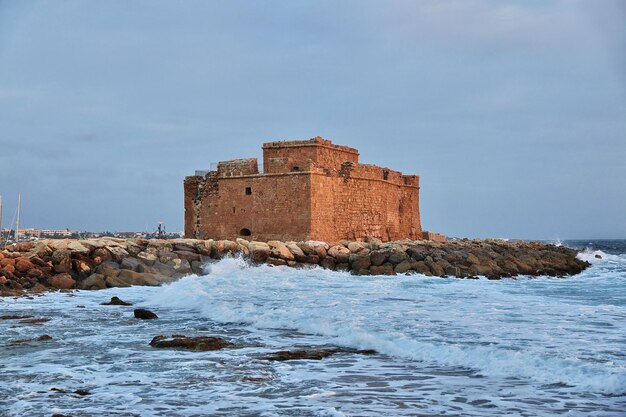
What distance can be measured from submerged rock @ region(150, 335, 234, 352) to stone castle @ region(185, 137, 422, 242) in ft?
41.9

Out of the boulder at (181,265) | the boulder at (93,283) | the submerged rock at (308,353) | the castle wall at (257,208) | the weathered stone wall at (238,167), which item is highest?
the weathered stone wall at (238,167)

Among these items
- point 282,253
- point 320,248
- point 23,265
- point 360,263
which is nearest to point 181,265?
point 282,253

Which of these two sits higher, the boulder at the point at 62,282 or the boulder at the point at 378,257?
the boulder at the point at 378,257

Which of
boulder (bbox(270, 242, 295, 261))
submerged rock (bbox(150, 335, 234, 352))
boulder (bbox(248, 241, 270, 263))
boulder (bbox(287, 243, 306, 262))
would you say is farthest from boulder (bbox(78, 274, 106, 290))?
submerged rock (bbox(150, 335, 234, 352))

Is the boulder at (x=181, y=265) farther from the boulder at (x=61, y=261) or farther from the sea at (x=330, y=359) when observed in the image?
the sea at (x=330, y=359)

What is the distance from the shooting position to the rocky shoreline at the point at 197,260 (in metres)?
14.7

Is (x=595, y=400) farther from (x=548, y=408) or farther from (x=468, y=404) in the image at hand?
(x=468, y=404)

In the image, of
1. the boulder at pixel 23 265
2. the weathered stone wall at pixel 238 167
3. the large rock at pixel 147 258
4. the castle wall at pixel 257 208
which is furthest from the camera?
the weathered stone wall at pixel 238 167

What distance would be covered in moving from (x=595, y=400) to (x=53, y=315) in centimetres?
826

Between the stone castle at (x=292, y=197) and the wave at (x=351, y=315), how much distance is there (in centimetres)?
365

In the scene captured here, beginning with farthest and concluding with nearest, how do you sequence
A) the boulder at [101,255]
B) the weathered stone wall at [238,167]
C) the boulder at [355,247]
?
the weathered stone wall at [238,167] < the boulder at [355,247] < the boulder at [101,255]

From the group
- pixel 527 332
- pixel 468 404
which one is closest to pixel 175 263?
pixel 527 332

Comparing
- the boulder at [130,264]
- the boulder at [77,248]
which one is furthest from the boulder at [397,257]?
the boulder at [77,248]

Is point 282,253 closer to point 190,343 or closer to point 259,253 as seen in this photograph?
point 259,253
